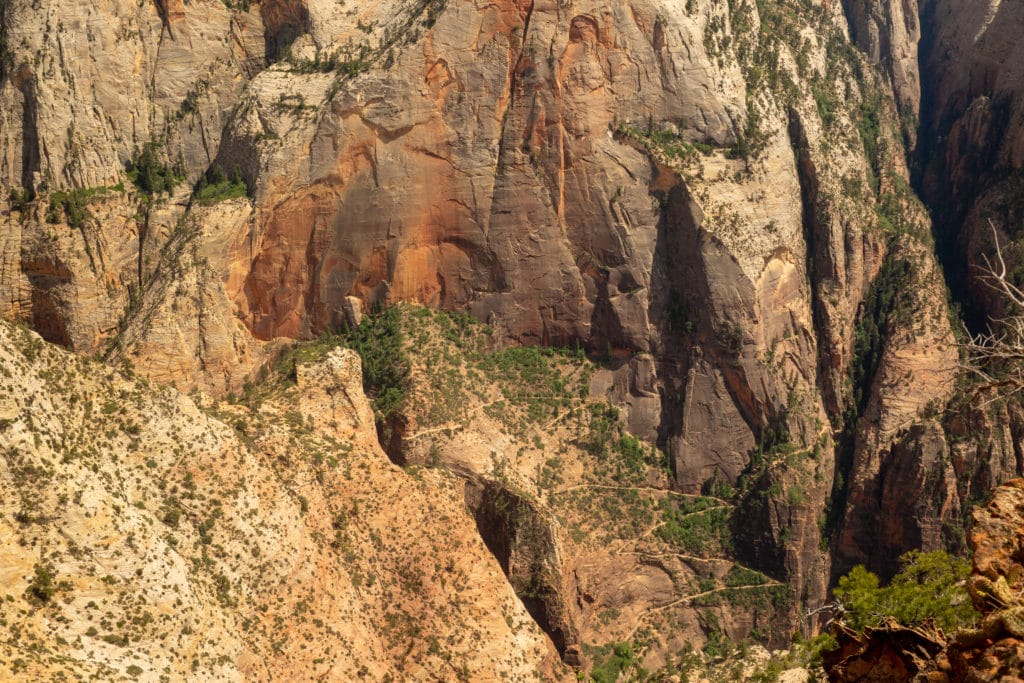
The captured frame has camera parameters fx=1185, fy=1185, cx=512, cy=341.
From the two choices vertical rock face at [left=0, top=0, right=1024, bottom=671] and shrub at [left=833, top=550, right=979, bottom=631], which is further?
vertical rock face at [left=0, top=0, right=1024, bottom=671]

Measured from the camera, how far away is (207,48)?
6888cm

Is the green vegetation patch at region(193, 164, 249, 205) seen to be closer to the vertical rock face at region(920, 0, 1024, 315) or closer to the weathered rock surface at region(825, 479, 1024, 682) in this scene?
the vertical rock face at region(920, 0, 1024, 315)

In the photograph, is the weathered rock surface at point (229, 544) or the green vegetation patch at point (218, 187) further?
the green vegetation patch at point (218, 187)

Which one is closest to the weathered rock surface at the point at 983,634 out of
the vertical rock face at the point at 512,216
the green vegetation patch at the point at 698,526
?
the green vegetation patch at the point at 698,526

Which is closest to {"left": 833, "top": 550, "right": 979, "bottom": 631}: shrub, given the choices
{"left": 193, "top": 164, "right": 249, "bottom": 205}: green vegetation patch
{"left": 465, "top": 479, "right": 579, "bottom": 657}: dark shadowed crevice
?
{"left": 465, "top": 479, "right": 579, "bottom": 657}: dark shadowed crevice

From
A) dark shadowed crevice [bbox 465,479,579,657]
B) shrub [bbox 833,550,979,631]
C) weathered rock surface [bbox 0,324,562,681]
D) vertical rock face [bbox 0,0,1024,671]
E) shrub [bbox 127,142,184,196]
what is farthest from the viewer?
shrub [bbox 127,142,184,196]

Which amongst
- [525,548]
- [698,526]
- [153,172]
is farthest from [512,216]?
[153,172]

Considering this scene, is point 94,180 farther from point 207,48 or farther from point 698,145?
point 698,145

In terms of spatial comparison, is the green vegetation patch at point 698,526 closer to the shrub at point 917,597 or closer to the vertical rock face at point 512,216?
the vertical rock face at point 512,216

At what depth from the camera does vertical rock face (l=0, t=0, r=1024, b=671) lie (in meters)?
64.2

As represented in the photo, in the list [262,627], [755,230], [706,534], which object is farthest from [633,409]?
[262,627]

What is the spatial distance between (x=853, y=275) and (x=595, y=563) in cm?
2479

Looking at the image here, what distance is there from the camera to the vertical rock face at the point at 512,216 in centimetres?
6419

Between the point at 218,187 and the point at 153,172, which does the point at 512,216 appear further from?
the point at 153,172
